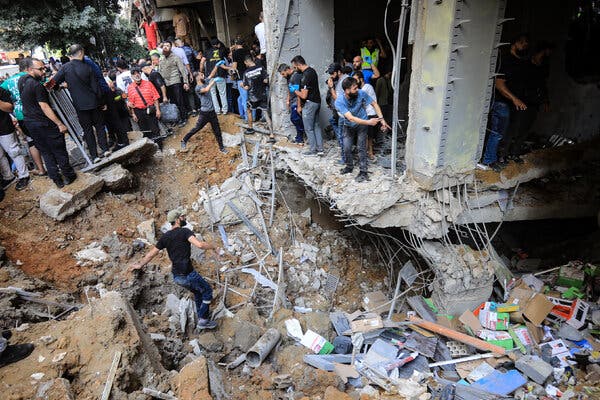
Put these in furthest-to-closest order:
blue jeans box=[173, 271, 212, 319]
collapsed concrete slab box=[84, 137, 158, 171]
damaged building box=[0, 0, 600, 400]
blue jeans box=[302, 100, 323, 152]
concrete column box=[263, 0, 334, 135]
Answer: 1. concrete column box=[263, 0, 334, 135]
2. collapsed concrete slab box=[84, 137, 158, 171]
3. blue jeans box=[302, 100, 323, 152]
4. blue jeans box=[173, 271, 212, 319]
5. damaged building box=[0, 0, 600, 400]

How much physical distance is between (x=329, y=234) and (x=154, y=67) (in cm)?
573

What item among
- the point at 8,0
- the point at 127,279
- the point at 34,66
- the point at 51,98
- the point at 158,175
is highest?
the point at 8,0

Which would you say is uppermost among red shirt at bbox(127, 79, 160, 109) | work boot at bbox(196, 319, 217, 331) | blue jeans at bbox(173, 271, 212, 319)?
red shirt at bbox(127, 79, 160, 109)

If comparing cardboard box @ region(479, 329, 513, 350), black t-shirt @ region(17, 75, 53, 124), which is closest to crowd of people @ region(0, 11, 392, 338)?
black t-shirt @ region(17, 75, 53, 124)

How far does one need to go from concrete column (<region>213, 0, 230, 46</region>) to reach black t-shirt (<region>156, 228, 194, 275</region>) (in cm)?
1052

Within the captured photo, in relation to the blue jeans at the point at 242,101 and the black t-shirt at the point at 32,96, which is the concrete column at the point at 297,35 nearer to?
the blue jeans at the point at 242,101

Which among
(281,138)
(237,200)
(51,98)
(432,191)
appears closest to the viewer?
(432,191)

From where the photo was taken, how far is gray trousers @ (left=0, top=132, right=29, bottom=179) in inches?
260

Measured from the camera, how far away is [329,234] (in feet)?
27.9

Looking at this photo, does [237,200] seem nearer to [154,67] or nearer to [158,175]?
[158,175]

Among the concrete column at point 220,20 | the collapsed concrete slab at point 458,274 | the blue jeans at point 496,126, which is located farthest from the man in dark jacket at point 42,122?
the concrete column at point 220,20

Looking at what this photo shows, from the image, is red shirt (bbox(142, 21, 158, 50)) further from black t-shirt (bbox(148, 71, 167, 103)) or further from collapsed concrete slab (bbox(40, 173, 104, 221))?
collapsed concrete slab (bbox(40, 173, 104, 221))

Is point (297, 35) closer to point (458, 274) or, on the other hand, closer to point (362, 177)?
point (362, 177)

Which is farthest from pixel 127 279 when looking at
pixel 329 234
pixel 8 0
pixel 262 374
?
pixel 8 0
